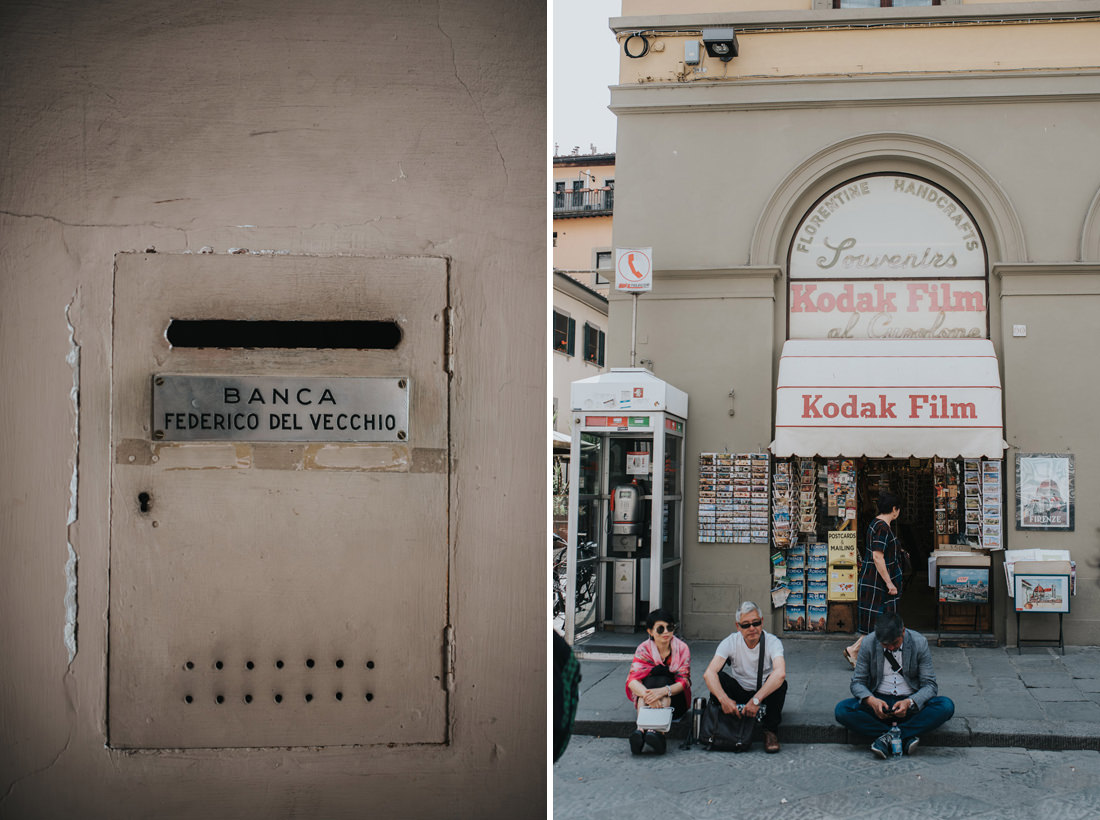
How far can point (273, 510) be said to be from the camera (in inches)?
84.3

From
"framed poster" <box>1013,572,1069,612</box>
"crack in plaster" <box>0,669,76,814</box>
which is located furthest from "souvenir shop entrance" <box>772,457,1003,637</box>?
"crack in plaster" <box>0,669,76,814</box>

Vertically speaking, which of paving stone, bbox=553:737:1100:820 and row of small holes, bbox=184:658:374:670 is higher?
row of small holes, bbox=184:658:374:670

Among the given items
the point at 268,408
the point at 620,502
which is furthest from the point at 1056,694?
the point at 268,408

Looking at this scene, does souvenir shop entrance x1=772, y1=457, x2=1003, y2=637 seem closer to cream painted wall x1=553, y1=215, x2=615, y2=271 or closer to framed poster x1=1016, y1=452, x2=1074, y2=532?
framed poster x1=1016, y1=452, x2=1074, y2=532

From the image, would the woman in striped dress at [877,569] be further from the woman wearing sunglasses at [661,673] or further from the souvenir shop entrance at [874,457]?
the woman wearing sunglasses at [661,673]

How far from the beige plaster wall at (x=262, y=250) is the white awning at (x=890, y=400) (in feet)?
27.3

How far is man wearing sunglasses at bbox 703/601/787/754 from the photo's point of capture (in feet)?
23.1

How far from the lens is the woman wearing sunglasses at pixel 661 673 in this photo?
7.18 metres

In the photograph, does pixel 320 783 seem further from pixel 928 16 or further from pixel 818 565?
pixel 928 16

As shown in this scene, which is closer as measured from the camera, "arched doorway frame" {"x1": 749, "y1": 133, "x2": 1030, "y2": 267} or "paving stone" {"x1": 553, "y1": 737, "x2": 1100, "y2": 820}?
"paving stone" {"x1": 553, "y1": 737, "x2": 1100, "y2": 820}

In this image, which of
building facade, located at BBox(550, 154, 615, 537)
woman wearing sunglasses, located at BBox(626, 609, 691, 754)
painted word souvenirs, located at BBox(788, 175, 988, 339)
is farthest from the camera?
building facade, located at BBox(550, 154, 615, 537)

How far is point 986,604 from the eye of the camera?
33.3 feet

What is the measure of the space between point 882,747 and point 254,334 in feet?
19.2

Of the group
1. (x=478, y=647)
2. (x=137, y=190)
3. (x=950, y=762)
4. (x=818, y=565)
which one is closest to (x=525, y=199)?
(x=137, y=190)
